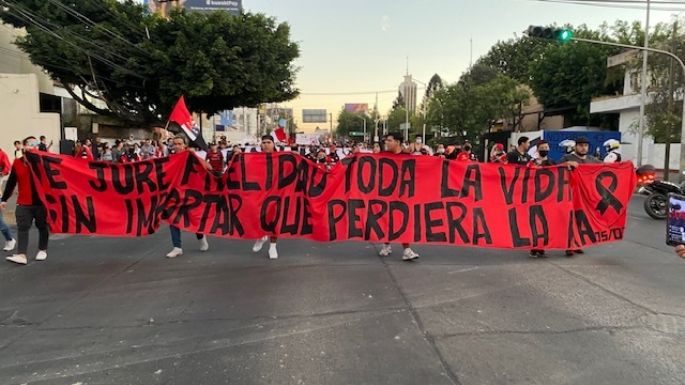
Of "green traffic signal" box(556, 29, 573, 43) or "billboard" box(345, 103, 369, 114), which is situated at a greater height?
"billboard" box(345, 103, 369, 114)

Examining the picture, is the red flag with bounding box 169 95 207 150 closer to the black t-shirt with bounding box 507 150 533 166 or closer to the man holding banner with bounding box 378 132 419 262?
the man holding banner with bounding box 378 132 419 262

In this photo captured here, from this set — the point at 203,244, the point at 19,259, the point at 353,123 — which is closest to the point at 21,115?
the point at 19,259

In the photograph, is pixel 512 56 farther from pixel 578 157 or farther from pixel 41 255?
pixel 41 255

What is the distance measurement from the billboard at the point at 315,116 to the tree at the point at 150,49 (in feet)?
273

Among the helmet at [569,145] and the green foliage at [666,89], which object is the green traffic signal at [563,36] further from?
the green foliage at [666,89]

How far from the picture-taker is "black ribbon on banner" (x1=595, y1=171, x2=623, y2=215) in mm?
7789

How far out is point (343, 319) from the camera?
4.87 meters

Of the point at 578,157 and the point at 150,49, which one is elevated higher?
the point at 150,49

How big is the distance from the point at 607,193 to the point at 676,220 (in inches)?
183

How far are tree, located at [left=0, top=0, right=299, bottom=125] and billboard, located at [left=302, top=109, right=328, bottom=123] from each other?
83261 mm

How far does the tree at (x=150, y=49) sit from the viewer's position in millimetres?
25562

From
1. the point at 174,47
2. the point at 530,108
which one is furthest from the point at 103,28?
the point at 530,108

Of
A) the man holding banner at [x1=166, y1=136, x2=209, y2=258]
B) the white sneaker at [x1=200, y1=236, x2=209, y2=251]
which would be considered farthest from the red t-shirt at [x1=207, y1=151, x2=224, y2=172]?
the white sneaker at [x1=200, y1=236, x2=209, y2=251]

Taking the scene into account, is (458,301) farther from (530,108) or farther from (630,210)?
(530,108)
